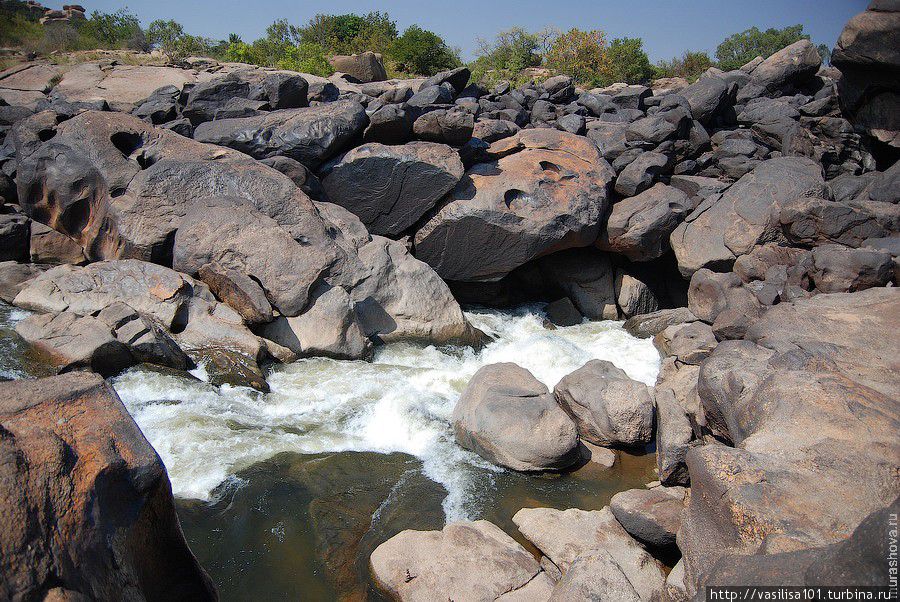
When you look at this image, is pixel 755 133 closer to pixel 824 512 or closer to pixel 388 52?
pixel 824 512

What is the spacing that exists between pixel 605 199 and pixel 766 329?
456 centimetres

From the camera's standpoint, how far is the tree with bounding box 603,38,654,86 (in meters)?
21.8

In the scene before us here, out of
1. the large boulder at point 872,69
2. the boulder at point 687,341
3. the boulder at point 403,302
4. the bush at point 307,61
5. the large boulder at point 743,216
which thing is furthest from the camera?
the bush at point 307,61

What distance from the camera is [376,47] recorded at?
918 inches

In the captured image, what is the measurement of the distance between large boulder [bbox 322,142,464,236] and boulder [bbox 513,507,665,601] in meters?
6.03

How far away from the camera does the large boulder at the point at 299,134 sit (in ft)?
31.8

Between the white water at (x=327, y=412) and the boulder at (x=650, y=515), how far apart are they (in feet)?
4.42

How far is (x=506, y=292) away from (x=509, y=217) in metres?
1.91

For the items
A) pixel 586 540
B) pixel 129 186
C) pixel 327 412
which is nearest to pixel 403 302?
pixel 327 412

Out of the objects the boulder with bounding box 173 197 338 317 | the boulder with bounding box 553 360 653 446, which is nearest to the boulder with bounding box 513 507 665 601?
the boulder with bounding box 553 360 653 446

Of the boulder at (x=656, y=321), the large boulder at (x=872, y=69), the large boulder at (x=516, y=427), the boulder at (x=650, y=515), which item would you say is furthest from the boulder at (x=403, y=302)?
the large boulder at (x=872, y=69)

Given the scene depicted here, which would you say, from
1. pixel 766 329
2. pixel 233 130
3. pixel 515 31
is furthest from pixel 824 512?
pixel 515 31

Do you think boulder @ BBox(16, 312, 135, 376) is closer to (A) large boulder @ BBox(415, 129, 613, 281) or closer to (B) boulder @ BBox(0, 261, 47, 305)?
(B) boulder @ BBox(0, 261, 47, 305)

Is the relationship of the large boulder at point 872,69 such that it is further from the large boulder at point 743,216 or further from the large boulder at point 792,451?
the large boulder at point 792,451
